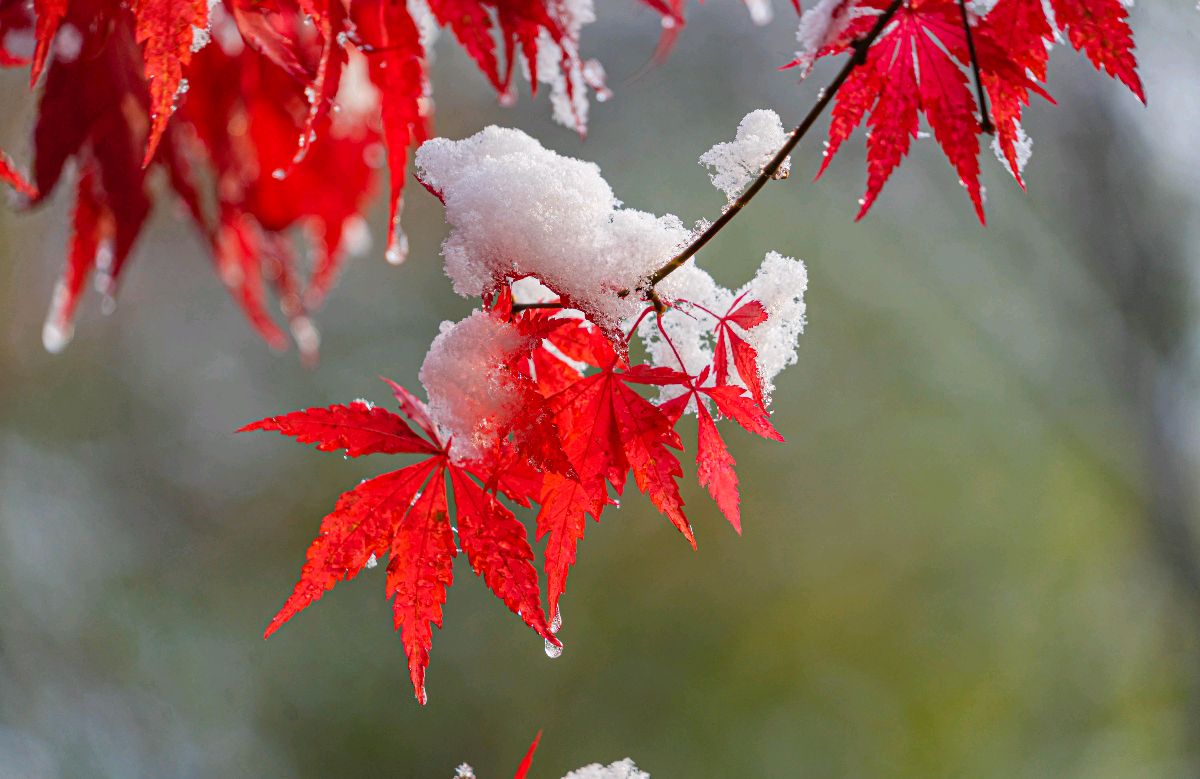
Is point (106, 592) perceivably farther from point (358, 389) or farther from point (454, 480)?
point (454, 480)

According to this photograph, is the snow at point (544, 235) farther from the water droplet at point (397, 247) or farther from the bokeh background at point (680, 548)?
the bokeh background at point (680, 548)

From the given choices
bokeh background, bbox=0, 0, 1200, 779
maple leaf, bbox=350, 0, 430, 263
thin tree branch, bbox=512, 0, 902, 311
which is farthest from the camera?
bokeh background, bbox=0, 0, 1200, 779

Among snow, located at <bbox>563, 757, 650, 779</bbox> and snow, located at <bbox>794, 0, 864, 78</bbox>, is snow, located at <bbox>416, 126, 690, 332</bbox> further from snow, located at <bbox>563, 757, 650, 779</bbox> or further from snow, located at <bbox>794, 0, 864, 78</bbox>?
snow, located at <bbox>563, 757, 650, 779</bbox>

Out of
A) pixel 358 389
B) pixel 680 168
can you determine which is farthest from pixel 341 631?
pixel 680 168

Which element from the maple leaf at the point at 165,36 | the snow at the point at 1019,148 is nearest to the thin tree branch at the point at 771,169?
the snow at the point at 1019,148

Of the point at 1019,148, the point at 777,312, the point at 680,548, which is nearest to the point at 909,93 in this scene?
the point at 1019,148

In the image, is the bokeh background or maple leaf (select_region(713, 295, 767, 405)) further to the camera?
the bokeh background

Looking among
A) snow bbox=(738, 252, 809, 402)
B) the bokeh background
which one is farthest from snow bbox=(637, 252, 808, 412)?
the bokeh background
